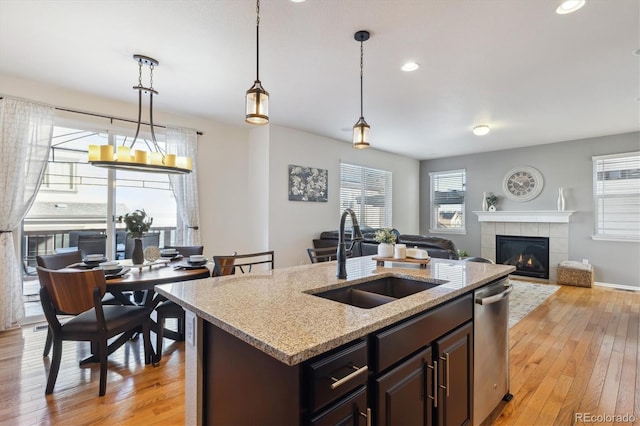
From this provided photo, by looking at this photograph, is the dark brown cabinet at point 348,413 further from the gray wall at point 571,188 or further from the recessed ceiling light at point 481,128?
the gray wall at point 571,188

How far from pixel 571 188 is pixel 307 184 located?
17.0ft

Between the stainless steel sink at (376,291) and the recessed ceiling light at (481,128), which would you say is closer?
the stainless steel sink at (376,291)

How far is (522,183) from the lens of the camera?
6699mm

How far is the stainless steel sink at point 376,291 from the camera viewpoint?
1.66 m

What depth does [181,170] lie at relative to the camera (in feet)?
10.3

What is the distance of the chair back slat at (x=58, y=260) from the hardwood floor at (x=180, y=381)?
0.80 m

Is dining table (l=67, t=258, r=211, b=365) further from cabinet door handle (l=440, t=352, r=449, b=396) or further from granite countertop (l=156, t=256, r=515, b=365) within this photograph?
cabinet door handle (l=440, t=352, r=449, b=396)

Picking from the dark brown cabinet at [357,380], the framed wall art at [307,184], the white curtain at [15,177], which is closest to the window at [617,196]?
the framed wall art at [307,184]

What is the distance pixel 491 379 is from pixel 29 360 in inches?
145

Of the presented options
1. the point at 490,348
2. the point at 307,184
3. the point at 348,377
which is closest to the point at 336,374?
the point at 348,377

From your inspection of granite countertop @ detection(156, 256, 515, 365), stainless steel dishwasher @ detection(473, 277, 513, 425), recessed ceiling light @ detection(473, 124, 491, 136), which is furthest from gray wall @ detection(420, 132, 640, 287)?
granite countertop @ detection(156, 256, 515, 365)

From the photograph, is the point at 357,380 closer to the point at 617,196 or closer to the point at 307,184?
the point at 307,184

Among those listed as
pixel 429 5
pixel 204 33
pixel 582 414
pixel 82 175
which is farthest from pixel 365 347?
pixel 82 175

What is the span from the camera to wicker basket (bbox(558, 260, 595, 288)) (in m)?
5.53
